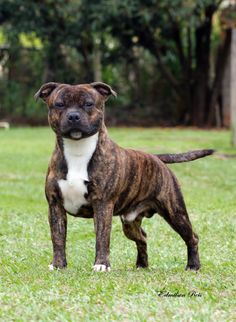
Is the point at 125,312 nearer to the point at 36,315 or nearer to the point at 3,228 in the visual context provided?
the point at 36,315

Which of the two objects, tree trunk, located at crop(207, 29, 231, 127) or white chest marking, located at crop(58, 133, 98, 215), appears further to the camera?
tree trunk, located at crop(207, 29, 231, 127)

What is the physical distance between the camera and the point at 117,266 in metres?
7.94

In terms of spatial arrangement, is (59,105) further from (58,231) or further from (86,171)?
(58,231)

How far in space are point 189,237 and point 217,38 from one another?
2620cm

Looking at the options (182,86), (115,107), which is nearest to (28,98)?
(115,107)

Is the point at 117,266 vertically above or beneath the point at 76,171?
beneath

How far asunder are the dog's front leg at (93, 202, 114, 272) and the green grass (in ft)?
0.49

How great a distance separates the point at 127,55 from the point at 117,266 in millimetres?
25255

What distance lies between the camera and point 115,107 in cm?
3353

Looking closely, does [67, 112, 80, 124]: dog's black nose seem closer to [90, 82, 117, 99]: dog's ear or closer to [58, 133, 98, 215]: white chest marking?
[58, 133, 98, 215]: white chest marking

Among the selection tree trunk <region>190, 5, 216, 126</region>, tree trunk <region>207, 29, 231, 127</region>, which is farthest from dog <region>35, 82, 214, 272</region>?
tree trunk <region>207, 29, 231, 127</region>

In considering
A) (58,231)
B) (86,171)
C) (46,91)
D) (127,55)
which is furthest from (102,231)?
(127,55)

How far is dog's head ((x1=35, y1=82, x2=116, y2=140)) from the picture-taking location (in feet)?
22.1

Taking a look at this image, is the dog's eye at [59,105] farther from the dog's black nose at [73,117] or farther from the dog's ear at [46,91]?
the dog's ear at [46,91]
